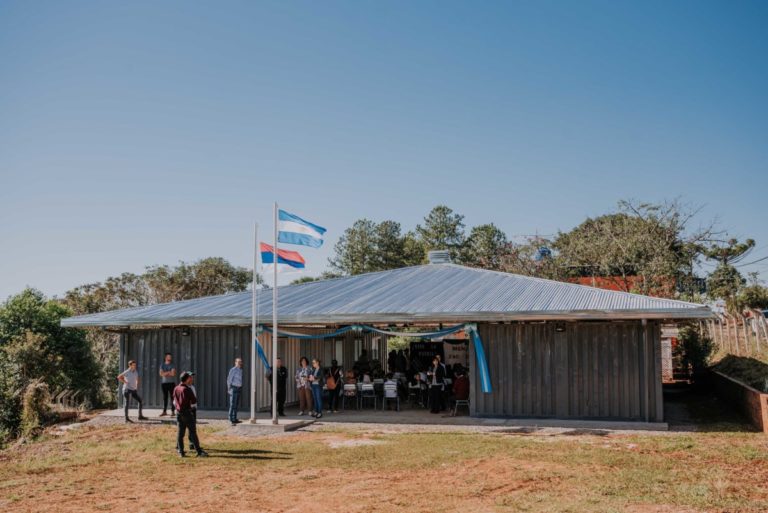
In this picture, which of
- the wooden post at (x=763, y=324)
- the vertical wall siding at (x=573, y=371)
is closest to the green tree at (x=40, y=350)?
the vertical wall siding at (x=573, y=371)

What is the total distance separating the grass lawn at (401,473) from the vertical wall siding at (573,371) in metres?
1.82

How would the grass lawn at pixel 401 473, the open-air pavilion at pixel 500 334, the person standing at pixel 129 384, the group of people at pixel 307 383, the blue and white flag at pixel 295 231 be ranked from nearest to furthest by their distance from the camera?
the grass lawn at pixel 401 473 → the open-air pavilion at pixel 500 334 → the blue and white flag at pixel 295 231 → the group of people at pixel 307 383 → the person standing at pixel 129 384

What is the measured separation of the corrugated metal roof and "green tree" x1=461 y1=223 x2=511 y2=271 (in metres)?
24.2

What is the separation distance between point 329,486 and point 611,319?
7917 millimetres

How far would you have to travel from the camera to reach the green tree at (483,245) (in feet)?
147

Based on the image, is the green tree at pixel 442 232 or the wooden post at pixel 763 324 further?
the green tree at pixel 442 232

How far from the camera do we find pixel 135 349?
18.9m

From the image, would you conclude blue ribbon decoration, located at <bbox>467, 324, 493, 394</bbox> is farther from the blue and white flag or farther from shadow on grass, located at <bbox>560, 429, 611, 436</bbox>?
the blue and white flag

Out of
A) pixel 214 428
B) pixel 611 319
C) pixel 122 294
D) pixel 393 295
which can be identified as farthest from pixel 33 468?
pixel 122 294

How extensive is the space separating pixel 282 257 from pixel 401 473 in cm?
676

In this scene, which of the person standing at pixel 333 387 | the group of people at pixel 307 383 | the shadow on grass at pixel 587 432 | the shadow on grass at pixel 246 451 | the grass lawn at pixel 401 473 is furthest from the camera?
the person standing at pixel 333 387

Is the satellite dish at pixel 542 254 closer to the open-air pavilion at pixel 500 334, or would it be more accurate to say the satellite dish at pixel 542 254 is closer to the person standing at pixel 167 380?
the open-air pavilion at pixel 500 334

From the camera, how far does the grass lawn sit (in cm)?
855

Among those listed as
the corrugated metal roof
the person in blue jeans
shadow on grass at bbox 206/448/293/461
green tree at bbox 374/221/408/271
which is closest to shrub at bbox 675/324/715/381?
the corrugated metal roof
